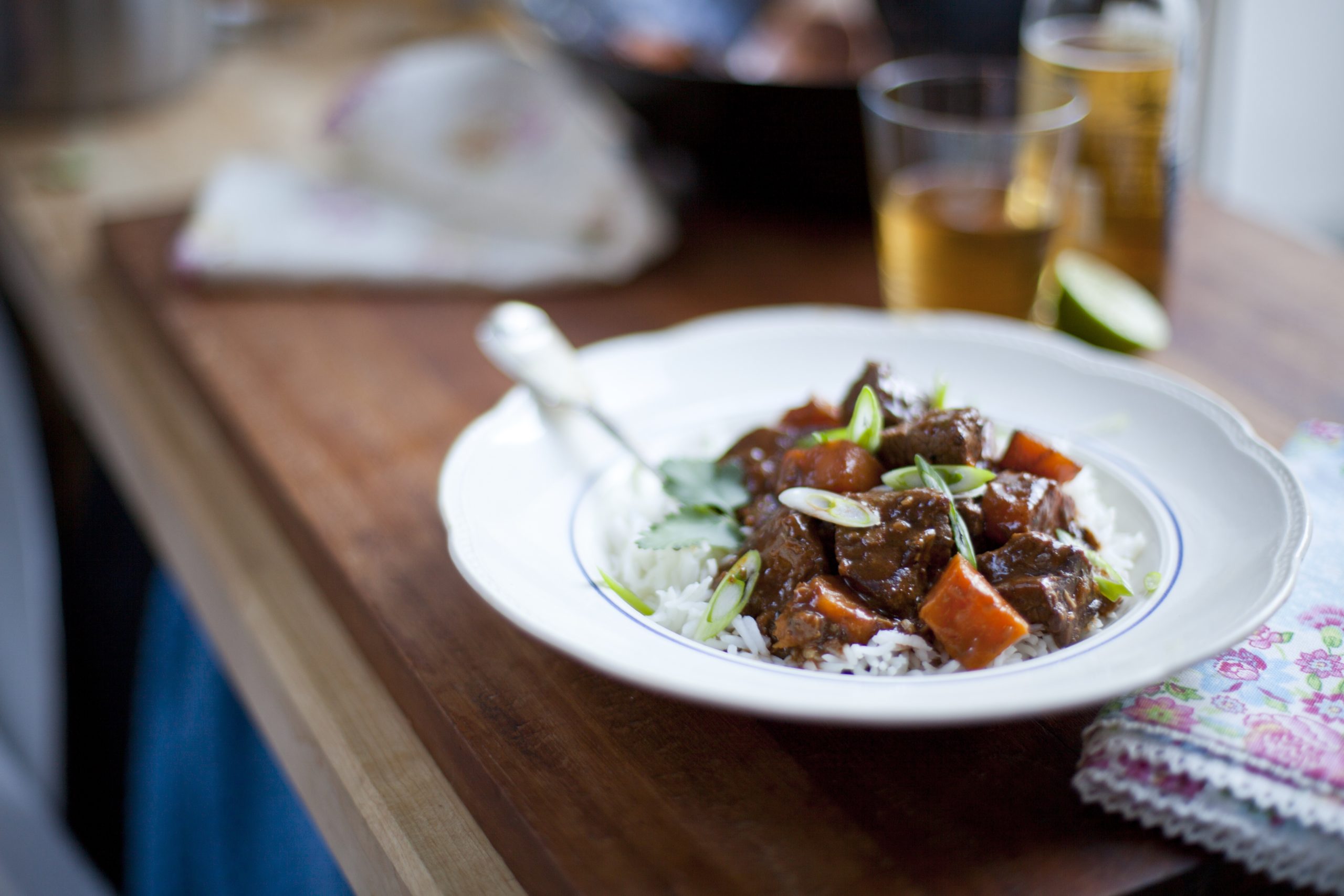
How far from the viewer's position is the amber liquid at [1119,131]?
1462mm

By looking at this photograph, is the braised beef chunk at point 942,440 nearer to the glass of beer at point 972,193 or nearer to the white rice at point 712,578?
the white rice at point 712,578

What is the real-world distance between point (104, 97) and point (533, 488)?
1973mm

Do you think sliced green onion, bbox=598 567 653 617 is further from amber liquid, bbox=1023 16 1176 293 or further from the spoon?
amber liquid, bbox=1023 16 1176 293

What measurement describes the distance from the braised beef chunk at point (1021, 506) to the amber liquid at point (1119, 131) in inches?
27.8

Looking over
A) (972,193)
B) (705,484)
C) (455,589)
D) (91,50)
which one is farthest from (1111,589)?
(91,50)

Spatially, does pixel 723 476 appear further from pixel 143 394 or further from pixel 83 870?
pixel 83 870

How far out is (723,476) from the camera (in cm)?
106

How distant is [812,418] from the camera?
1109 mm

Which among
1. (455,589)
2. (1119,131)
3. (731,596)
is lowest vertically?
(455,589)

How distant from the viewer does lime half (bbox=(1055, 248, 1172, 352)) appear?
1424 millimetres

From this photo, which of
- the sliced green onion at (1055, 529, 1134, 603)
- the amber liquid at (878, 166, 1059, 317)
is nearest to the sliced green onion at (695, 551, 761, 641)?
the sliced green onion at (1055, 529, 1134, 603)

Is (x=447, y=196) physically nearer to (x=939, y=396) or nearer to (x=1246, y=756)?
(x=939, y=396)

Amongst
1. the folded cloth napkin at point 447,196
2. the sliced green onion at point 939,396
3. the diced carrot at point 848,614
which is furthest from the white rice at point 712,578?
the folded cloth napkin at point 447,196

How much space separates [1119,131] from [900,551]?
2.79ft
